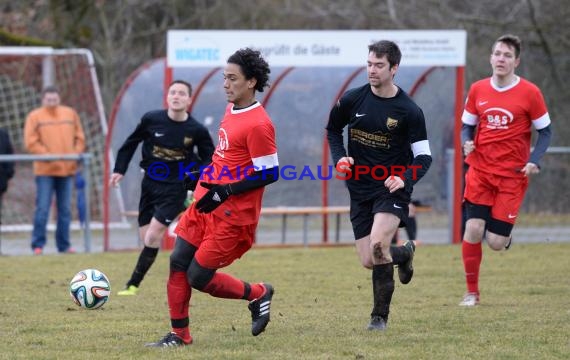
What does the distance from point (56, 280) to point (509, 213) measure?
4613 mm

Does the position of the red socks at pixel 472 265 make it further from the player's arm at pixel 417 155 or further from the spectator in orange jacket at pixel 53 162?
the spectator in orange jacket at pixel 53 162

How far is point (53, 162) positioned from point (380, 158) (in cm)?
710

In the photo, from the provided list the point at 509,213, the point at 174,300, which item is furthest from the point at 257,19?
the point at 174,300

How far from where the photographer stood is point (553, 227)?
15.4 metres

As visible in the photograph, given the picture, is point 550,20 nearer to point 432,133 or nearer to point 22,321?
point 432,133

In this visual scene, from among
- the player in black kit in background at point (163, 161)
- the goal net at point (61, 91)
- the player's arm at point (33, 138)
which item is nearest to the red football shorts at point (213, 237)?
the player in black kit in background at point (163, 161)

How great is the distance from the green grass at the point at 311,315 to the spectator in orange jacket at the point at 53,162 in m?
1.07

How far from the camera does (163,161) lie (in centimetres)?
978

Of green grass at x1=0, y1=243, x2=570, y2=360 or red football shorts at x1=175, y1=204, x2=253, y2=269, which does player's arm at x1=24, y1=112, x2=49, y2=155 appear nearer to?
green grass at x1=0, y1=243, x2=570, y2=360

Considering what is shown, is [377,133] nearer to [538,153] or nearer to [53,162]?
[538,153]

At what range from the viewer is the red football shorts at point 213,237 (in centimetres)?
654

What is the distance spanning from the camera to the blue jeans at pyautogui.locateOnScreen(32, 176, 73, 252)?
44.3ft

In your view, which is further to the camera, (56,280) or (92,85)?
(92,85)

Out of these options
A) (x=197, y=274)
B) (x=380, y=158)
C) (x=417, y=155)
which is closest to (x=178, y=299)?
(x=197, y=274)
